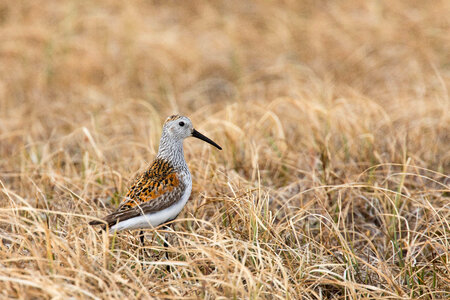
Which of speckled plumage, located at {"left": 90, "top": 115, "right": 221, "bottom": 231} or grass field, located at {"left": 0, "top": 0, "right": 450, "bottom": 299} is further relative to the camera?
speckled plumage, located at {"left": 90, "top": 115, "right": 221, "bottom": 231}

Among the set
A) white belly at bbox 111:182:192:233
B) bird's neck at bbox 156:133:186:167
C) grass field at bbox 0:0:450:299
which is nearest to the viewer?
grass field at bbox 0:0:450:299

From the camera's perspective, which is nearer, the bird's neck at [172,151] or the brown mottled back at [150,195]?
the brown mottled back at [150,195]

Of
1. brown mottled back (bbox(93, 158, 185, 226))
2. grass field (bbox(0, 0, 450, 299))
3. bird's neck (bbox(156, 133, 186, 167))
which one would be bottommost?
grass field (bbox(0, 0, 450, 299))

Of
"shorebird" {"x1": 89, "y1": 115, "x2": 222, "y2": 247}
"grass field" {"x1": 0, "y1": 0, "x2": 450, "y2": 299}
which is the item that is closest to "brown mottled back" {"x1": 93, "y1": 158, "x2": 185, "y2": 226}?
"shorebird" {"x1": 89, "y1": 115, "x2": 222, "y2": 247}

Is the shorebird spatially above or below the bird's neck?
below

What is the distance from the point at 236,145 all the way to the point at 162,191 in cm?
242

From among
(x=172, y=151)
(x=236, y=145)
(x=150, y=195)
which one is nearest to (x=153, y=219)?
(x=150, y=195)

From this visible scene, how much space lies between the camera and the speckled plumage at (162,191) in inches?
208

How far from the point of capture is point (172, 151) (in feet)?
19.8

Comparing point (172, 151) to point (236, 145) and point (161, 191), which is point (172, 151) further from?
point (236, 145)

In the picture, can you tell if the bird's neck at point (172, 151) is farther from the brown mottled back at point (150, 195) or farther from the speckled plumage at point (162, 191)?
the brown mottled back at point (150, 195)

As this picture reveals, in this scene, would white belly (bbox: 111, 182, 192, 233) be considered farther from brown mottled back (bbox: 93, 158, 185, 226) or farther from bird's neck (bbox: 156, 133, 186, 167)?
bird's neck (bbox: 156, 133, 186, 167)

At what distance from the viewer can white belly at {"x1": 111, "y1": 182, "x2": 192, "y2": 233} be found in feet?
17.1

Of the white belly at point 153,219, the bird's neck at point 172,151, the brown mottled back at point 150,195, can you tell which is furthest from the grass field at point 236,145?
the bird's neck at point 172,151
